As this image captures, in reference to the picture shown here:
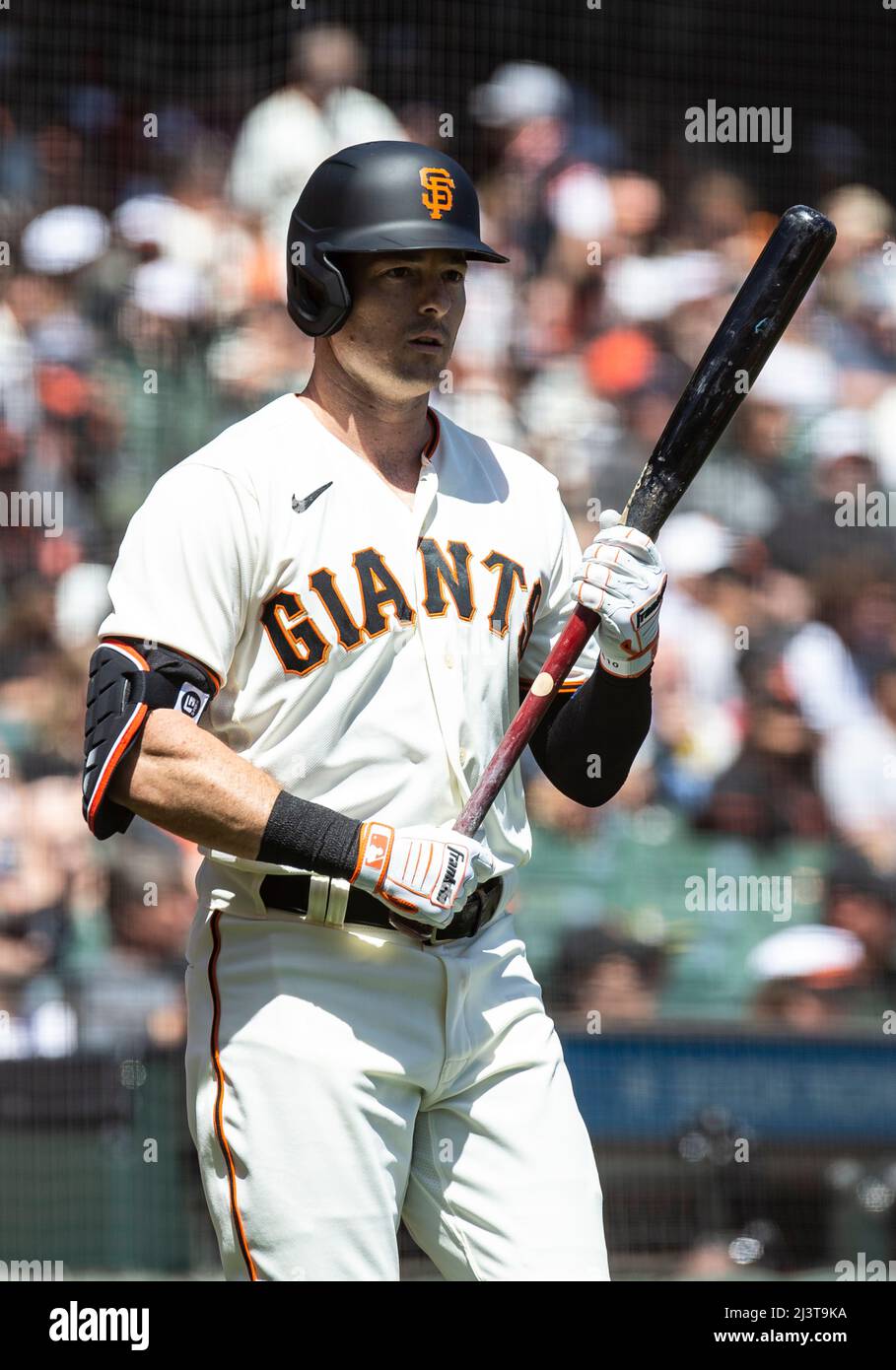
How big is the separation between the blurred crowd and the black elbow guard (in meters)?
2.01

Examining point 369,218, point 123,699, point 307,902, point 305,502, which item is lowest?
point 307,902

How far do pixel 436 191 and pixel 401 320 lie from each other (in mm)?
188

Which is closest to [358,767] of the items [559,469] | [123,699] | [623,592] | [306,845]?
[306,845]

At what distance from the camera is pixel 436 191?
2518mm

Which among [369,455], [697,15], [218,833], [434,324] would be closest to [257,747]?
[218,833]

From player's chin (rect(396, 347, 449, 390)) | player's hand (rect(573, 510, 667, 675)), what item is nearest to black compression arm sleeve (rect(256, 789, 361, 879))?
player's hand (rect(573, 510, 667, 675))

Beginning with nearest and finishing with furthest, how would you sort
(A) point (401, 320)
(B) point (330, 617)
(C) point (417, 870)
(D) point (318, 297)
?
(C) point (417, 870) → (B) point (330, 617) → (A) point (401, 320) → (D) point (318, 297)

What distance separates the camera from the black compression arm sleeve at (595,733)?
8.64 feet

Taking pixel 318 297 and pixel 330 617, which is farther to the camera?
pixel 318 297

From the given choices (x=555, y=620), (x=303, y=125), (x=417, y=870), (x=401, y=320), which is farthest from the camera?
(x=303, y=125)

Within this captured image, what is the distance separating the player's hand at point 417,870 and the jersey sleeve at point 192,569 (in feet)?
1.00

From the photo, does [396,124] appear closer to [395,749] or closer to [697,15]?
[697,15]

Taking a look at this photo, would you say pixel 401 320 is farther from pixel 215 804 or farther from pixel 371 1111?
pixel 371 1111

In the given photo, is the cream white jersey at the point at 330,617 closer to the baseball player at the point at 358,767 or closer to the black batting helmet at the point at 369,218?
the baseball player at the point at 358,767
